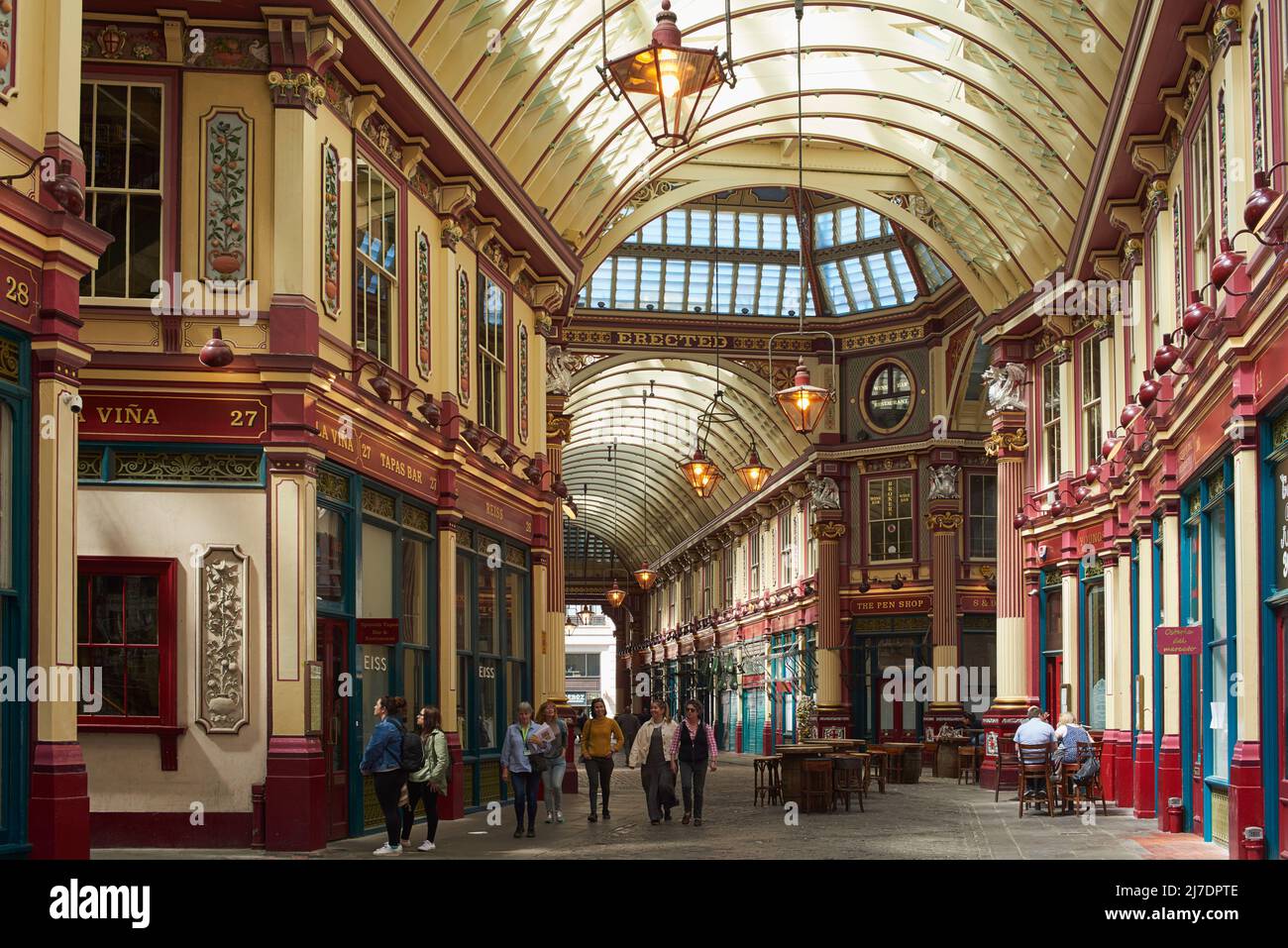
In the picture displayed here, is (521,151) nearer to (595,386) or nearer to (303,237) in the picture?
(303,237)

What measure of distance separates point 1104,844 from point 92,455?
35.0 ft

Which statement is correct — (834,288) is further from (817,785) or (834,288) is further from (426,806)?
(426,806)

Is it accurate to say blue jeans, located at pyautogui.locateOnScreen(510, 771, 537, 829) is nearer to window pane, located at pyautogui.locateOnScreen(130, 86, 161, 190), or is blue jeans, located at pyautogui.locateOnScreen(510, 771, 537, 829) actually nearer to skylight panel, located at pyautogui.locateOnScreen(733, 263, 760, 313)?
window pane, located at pyautogui.locateOnScreen(130, 86, 161, 190)

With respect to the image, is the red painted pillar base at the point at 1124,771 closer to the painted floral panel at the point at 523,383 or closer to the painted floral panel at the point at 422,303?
the painted floral panel at the point at 523,383

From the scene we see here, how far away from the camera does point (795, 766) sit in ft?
80.8

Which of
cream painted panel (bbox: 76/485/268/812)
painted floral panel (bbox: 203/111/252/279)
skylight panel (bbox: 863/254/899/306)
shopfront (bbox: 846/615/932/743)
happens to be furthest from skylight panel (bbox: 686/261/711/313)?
cream painted panel (bbox: 76/485/268/812)

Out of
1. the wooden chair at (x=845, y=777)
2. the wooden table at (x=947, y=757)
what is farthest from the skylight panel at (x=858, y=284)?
the wooden chair at (x=845, y=777)

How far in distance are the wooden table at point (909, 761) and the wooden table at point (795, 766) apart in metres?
7.47

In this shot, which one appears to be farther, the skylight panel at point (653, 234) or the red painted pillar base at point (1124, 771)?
the skylight panel at point (653, 234)

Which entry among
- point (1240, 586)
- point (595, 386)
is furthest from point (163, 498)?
point (595, 386)

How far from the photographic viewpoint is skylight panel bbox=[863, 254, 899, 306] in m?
41.3

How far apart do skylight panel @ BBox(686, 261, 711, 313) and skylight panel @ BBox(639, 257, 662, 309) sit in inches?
31.1

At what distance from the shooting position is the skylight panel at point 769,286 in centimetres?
4300

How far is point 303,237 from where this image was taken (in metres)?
15.5
